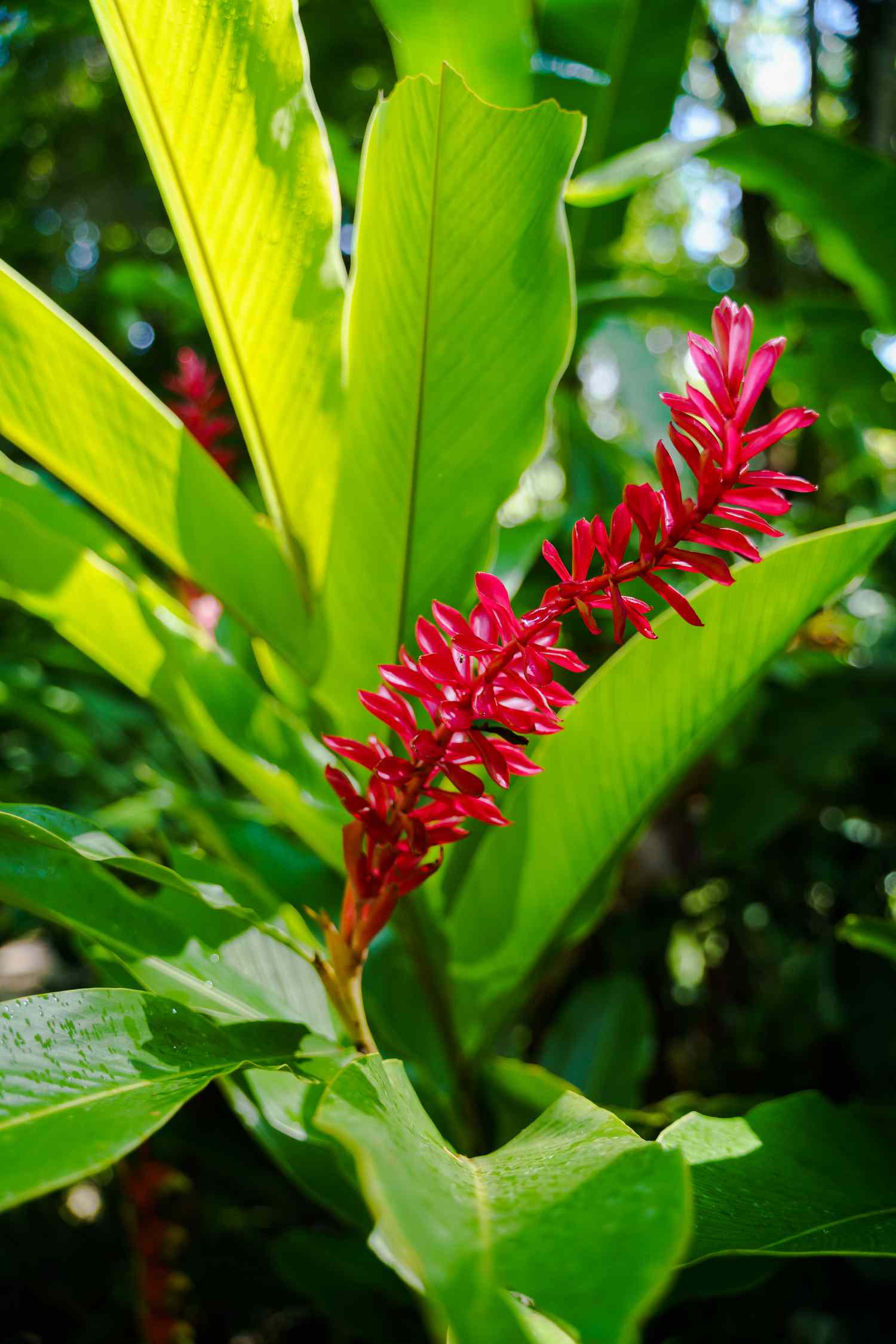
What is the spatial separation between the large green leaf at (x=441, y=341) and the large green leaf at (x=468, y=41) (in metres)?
0.55

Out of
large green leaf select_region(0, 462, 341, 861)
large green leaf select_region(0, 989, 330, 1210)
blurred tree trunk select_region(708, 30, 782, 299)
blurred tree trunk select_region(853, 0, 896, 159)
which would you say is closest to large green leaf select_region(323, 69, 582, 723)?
large green leaf select_region(0, 462, 341, 861)

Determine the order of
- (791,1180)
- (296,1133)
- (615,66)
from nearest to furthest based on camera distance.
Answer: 1. (791,1180)
2. (296,1133)
3. (615,66)

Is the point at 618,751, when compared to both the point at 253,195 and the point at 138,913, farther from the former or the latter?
the point at 253,195

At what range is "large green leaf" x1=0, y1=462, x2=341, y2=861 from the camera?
673mm

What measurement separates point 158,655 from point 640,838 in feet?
1.75

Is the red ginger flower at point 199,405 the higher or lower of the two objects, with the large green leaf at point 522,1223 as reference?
higher

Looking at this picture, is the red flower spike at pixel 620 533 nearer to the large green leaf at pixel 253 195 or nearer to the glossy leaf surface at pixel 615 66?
the large green leaf at pixel 253 195

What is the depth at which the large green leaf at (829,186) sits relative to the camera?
43.3 inches

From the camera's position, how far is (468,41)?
111 centimetres

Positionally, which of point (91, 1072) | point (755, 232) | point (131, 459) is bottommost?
point (755, 232)

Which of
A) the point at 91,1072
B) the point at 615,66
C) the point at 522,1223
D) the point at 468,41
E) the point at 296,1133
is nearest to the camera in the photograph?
the point at 522,1223

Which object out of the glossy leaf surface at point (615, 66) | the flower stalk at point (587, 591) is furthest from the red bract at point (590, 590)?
the glossy leaf surface at point (615, 66)

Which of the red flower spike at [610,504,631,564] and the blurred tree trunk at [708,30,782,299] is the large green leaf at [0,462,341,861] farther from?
the blurred tree trunk at [708,30,782,299]

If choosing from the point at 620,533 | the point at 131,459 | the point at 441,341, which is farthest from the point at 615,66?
the point at 620,533
